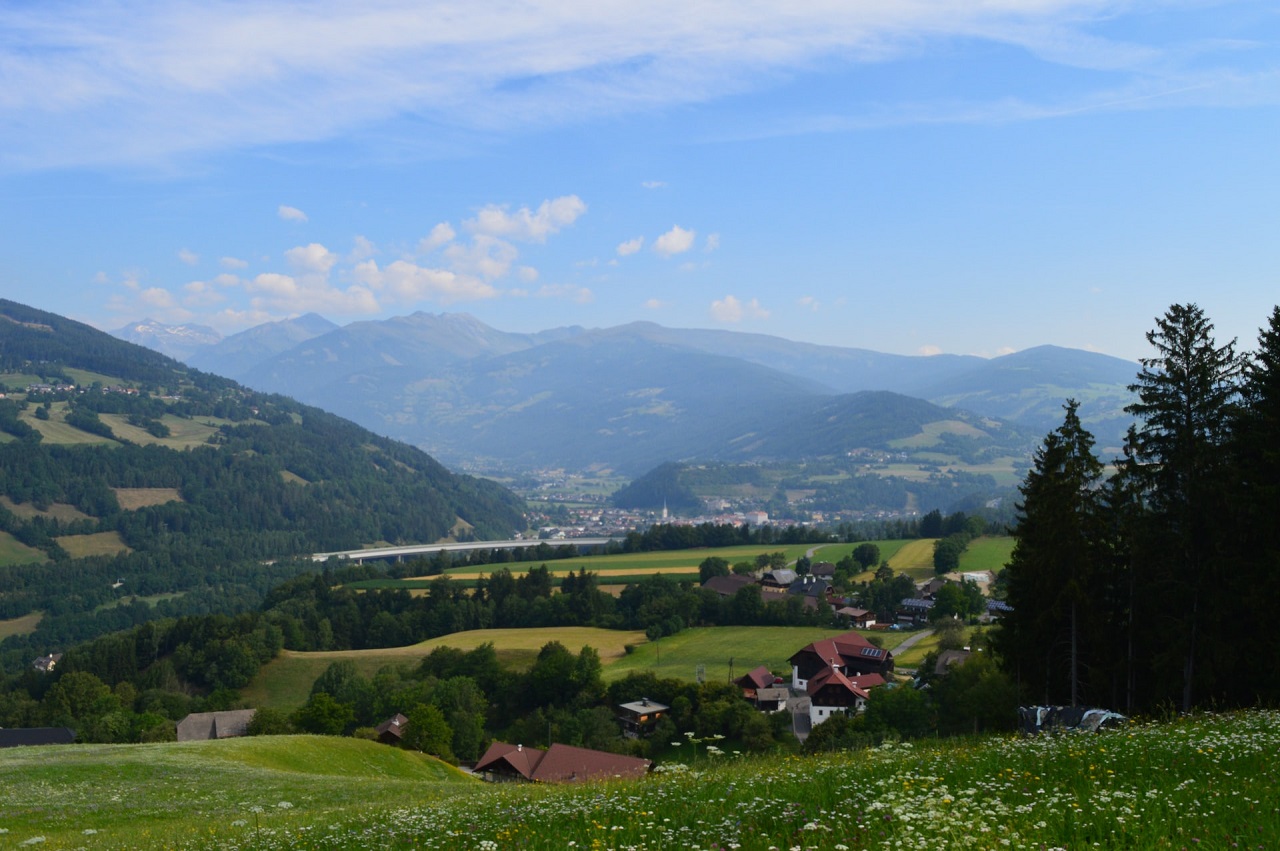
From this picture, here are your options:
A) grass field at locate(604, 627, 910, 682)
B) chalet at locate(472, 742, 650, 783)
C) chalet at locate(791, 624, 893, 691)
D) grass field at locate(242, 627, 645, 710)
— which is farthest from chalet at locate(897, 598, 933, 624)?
chalet at locate(472, 742, 650, 783)

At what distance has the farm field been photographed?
24.0ft

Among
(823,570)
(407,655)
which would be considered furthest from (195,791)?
(823,570)

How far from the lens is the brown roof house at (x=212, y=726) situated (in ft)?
210

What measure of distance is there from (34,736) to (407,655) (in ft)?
125

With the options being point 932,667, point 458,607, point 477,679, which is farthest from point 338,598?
point 932,667

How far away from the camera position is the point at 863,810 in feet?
28.5

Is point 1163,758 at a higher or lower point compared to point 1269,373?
lower

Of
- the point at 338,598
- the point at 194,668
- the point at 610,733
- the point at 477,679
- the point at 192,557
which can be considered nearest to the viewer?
the point at 610,733

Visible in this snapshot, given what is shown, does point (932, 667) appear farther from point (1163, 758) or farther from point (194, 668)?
point (194, 668)

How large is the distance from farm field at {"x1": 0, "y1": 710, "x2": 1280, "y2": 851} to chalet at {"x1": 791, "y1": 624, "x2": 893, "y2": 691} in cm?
6137

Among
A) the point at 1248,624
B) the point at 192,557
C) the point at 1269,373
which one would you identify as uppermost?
the point at 1269,373

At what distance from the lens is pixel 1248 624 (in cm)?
2444

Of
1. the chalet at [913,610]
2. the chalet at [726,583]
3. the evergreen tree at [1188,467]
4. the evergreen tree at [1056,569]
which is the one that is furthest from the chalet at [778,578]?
the evergreen tree at [1188,467]

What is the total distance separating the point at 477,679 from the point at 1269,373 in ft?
236
